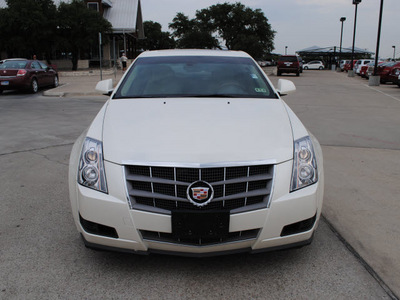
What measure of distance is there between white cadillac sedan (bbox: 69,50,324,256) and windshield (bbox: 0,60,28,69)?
15864mm

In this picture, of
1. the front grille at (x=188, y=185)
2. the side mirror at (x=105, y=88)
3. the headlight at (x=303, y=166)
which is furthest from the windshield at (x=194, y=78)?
the front grille at (x=188, y=185)

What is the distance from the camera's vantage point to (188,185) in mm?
2609

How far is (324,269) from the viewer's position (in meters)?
3.01

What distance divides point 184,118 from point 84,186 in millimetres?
935

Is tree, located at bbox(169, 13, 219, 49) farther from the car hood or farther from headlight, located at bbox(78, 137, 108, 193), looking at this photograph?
headlight, located at bbox(78, 137, 108, 193)

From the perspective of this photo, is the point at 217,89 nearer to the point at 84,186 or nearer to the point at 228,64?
the point at 228,64

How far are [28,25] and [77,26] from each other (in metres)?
3.94

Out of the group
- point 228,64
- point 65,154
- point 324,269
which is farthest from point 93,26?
point 324,269

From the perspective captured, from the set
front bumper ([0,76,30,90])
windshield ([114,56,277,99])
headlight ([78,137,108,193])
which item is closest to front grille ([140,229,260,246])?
headlight ([78,137,108,193])

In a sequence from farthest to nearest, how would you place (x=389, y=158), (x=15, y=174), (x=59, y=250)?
1. (x=389, y=158)
2. (x=15, y=174)
3. (x=59, y=250)

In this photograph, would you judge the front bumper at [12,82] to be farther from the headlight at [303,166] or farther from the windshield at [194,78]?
the headlight at [303,166]

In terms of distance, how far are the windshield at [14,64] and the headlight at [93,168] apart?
16.1 meters

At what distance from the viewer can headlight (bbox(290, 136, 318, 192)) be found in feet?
9.12

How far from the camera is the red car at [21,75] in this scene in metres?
16.6
